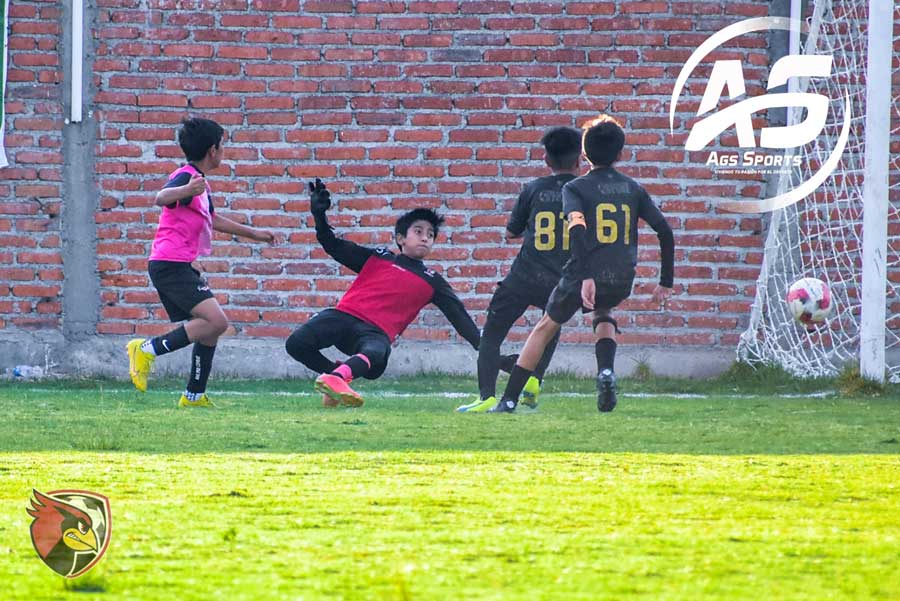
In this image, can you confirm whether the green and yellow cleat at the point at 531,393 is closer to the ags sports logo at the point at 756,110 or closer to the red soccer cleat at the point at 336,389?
the red soccer cleat at the point at 336,389

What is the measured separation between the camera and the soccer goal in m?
7.69

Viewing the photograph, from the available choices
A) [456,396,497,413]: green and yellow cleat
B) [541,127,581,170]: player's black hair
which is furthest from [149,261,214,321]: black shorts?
[541,127,581,170]: player's black hair

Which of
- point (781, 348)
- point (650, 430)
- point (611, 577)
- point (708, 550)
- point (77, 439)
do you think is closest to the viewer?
point (611, 577)

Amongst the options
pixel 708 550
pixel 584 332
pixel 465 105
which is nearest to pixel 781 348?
pixel 584 332

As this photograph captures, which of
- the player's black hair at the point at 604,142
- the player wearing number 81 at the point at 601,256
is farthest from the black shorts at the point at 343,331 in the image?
the player's black hair at the point at 604,142

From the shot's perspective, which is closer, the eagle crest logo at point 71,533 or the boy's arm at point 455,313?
the eagle crest logo at point 71,533

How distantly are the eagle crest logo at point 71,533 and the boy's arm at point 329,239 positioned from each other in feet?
11.7

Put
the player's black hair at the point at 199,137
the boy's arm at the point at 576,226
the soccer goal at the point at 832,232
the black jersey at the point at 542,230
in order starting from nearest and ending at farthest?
the boy's arm at the point at 576,226 → the black jersey at the point at 542,230 → the player's black hair at the point at 199,137 → the soccer goal at the point at 832,232

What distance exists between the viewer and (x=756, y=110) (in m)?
7.93

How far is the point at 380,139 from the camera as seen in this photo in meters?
7.97

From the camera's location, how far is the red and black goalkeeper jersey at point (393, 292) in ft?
21.4

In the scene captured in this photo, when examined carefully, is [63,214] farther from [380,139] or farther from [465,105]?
[465,105]

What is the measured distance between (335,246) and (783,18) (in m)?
3.18

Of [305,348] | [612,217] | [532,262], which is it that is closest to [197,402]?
[305,348]
